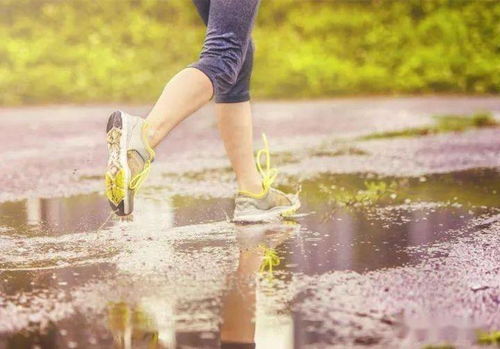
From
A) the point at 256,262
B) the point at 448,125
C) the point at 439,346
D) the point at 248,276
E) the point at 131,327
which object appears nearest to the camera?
the point at 439,346

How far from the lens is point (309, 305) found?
2.93 meters

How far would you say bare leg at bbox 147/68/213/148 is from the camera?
3.88 m

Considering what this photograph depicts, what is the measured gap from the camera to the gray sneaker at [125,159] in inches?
148

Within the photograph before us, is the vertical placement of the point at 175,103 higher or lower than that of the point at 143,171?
higher

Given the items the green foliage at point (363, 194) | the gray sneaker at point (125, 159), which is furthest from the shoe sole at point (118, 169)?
the green foliage at point (363, 194)

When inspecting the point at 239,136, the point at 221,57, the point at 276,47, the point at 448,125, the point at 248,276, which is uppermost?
the point at 276,47

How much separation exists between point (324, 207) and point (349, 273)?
4.81 feet

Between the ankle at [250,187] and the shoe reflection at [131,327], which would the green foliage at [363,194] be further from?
the shoe reflection at [131,327]

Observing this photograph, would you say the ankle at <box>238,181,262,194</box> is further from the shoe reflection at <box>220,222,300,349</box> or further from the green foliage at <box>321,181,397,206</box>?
the green foliage at <box>321,181,397,206</box>

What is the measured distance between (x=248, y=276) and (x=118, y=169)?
2.46 ft

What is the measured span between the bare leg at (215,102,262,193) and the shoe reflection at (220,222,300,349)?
0.29 meters

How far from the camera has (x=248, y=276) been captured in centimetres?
332

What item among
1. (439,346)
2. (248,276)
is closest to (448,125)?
(248,276)

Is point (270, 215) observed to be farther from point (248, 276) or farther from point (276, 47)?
point (276, 47)
